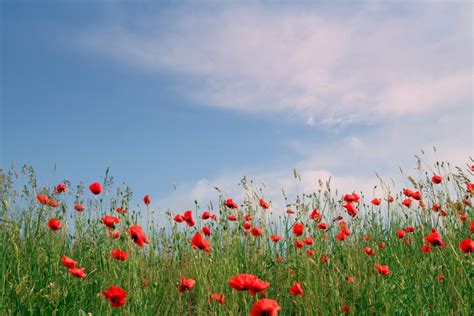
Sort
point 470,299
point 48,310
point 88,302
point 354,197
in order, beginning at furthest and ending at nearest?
point 354,197
point 88,302
point 470,299
point 48,310

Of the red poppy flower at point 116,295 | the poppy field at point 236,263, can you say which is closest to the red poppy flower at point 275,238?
the poppy field at point 236,263

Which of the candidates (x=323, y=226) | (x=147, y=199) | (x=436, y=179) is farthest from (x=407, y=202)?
(x=147, y=199)

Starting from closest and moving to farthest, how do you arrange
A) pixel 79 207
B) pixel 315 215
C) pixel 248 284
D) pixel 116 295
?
pixel 248 284, pixel 116 295, pixel 315 215, pixel 79 207

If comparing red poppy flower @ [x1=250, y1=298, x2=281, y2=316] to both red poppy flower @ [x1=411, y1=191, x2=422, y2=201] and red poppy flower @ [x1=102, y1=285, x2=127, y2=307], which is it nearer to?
red poppy flower @ [x1=102, y1=285, x2=127, y2=307]

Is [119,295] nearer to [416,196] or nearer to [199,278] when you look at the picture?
[199,278]

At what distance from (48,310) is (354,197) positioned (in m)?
2.82

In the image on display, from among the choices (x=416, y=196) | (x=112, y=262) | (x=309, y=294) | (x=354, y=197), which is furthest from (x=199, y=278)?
(x=416, y=196)

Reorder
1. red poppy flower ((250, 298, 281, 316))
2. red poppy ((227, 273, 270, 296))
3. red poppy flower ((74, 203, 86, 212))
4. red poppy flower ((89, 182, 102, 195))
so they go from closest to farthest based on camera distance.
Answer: red poppy flower ((250, 298, 281, 316)), red poppy ((227, 273, 270, 296)), red poppy flower ((89, 182, 102, 195)), red poppy flower ((74, 203, 86, 212))

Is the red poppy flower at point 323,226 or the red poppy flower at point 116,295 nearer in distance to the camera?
the red poppy flower at point 116,295

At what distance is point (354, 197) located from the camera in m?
4.39

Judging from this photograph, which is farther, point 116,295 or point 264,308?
point 116,295

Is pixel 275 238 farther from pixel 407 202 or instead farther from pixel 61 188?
pixel 61 188

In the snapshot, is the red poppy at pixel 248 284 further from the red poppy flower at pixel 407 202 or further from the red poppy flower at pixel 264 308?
the red poppy flower at pixel 407 202

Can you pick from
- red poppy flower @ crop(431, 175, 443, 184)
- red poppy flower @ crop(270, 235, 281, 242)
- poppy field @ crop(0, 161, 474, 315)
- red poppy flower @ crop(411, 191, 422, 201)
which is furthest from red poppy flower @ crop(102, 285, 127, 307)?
red poppy flower @ crop(431, 175, 443, 184)
